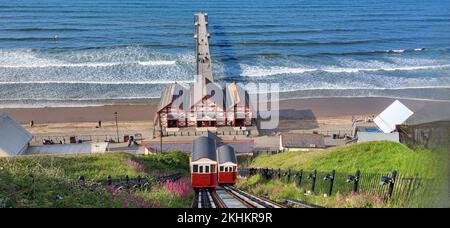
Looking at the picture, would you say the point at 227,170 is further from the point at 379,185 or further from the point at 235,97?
the point at 235,97

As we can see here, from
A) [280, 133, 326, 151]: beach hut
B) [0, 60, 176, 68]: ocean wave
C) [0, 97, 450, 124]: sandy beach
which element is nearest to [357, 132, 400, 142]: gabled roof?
[280, 133, 326, 151]: beach hut

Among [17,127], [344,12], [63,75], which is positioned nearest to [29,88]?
[63,75]

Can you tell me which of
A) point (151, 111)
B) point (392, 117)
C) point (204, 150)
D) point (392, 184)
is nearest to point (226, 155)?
point (204, 150)

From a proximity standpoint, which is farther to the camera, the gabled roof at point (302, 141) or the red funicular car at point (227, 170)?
the gabled roof at point (302, 141)

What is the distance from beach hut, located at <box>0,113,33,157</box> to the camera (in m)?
22.3

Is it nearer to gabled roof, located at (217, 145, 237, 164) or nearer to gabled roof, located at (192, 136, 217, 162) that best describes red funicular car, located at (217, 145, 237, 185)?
gabled roof, located at (217, 145, 237, 164)

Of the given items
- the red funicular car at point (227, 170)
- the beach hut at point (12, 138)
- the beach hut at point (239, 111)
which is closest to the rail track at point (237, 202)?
the red funicular car at point (227, 170)

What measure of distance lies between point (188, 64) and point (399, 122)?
78.1ft

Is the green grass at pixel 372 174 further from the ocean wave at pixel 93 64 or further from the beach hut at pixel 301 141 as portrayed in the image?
the ocean wave at pixel 93 64

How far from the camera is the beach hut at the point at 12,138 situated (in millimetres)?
22297

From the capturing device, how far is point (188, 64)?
43.8 meters

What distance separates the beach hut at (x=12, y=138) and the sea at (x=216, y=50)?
9.66m

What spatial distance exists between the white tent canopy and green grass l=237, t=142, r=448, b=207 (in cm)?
869

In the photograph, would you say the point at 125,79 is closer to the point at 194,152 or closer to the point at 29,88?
the point at 29,88
